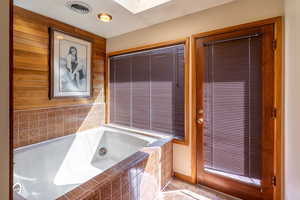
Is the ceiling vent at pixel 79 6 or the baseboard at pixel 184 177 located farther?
the baseboard at pixel 184 177

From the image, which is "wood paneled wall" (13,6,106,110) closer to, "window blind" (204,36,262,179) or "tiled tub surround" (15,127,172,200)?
"tiled tub surround" (15,127,172,200)

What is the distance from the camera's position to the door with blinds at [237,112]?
150 centimetres

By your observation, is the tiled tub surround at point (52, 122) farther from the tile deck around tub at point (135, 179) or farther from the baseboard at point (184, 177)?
the baseboard at point (184, 177)

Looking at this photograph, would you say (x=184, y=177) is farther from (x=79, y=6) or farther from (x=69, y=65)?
(x=79, y=6)

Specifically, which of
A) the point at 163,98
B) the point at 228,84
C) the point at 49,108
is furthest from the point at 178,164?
the point at 49,108

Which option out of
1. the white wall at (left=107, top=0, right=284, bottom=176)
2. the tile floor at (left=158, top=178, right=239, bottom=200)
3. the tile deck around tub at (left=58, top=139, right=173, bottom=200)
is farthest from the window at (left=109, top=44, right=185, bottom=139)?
the tile floor at (left=158, top=178, right=239, bottom=200)

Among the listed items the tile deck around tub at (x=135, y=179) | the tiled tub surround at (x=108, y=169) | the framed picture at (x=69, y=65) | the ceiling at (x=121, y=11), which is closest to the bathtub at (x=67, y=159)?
the tiled tub surround at (x=108, y=169)

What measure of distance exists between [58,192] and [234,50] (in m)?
2.58

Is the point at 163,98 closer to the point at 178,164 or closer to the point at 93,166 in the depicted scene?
the point at 178,164

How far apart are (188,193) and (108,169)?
1126 mm

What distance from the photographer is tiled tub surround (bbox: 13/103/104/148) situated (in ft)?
5.67

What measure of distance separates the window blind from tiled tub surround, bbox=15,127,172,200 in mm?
621

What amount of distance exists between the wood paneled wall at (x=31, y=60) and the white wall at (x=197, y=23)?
3.82 feet
